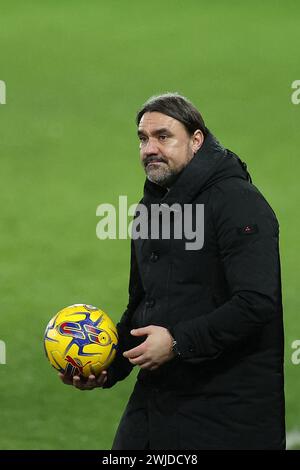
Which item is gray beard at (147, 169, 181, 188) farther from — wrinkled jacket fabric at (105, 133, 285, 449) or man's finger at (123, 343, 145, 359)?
man's finger at (123, 343, 145, 359)

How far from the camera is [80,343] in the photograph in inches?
172

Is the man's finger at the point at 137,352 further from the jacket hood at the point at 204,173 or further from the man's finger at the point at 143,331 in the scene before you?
the jacket hood at the point at 204,173

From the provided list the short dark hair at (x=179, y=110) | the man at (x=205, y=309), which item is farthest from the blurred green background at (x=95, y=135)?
the short dark hair at (x=179, y=110)

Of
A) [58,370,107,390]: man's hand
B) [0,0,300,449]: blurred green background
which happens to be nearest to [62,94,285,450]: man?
[58,370,107,390]: man's hand

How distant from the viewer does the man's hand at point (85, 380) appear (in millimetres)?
4391

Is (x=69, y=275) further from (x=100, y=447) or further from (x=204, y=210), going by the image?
(x=204, y=210)

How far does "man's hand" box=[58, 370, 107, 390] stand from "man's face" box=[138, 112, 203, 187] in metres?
0.84

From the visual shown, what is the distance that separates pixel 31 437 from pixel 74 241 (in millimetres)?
2913

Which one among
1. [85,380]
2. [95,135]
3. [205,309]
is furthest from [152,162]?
[95,135]

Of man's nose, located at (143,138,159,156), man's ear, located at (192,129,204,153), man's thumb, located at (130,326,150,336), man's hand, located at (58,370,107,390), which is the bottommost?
man's hand, located at (58,370,107,390)

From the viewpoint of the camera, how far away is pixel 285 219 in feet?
30.9

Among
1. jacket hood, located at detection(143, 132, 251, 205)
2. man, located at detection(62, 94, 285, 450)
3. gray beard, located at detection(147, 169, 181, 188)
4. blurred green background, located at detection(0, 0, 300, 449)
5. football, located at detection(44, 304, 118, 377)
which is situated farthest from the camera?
blurred green background, located at detection(0, 0, 300, 449)

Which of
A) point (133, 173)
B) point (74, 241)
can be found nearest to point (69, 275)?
point (74, 241)

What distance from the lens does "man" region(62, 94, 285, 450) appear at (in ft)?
12.9
